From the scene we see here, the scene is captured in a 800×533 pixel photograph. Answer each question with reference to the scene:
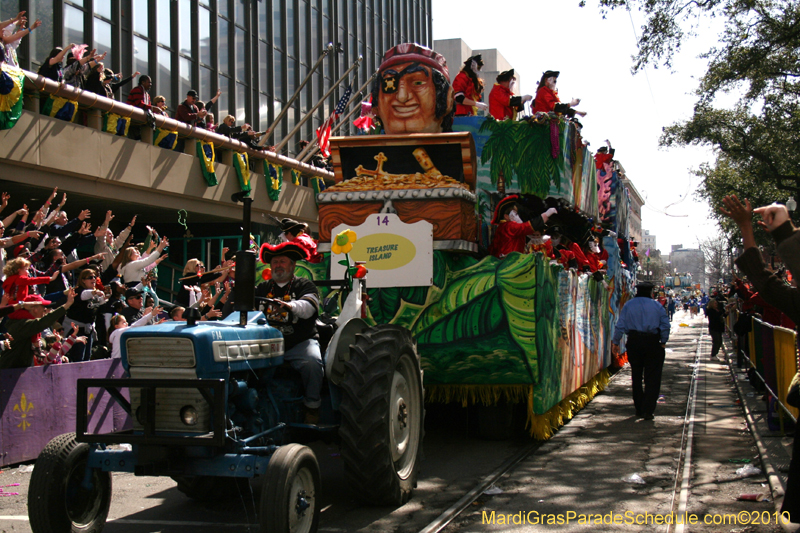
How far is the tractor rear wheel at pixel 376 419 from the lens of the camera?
5.21 m

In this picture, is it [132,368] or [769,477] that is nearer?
[132,368]

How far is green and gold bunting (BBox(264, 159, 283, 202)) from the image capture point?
20.2 metres

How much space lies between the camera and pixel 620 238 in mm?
18094

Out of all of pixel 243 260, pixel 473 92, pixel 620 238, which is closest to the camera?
pixel 243 260

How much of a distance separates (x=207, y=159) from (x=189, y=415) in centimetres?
1375

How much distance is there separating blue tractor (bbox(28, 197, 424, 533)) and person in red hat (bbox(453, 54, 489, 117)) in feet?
19.2

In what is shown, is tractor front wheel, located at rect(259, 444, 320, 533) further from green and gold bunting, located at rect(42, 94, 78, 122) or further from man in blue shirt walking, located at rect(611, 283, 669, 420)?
green and gold bunting, located at rect(42, 94, 78, 122)

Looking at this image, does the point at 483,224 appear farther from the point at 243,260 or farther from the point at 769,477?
the point at 243,260

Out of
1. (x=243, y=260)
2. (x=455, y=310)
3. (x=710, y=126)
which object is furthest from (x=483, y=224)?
(x=710, y=126)

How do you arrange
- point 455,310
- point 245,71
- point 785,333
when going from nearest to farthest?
1. point 455,310
2. point 785,333
3. point 245,71

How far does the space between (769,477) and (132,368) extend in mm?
5160

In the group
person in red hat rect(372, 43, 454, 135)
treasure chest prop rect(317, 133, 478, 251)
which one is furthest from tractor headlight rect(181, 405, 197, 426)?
person in red hat rect(372, 43, 454, 135)

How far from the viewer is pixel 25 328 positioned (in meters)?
7.52

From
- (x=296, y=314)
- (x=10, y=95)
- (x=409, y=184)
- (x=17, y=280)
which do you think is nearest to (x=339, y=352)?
(x=296, y=314)
